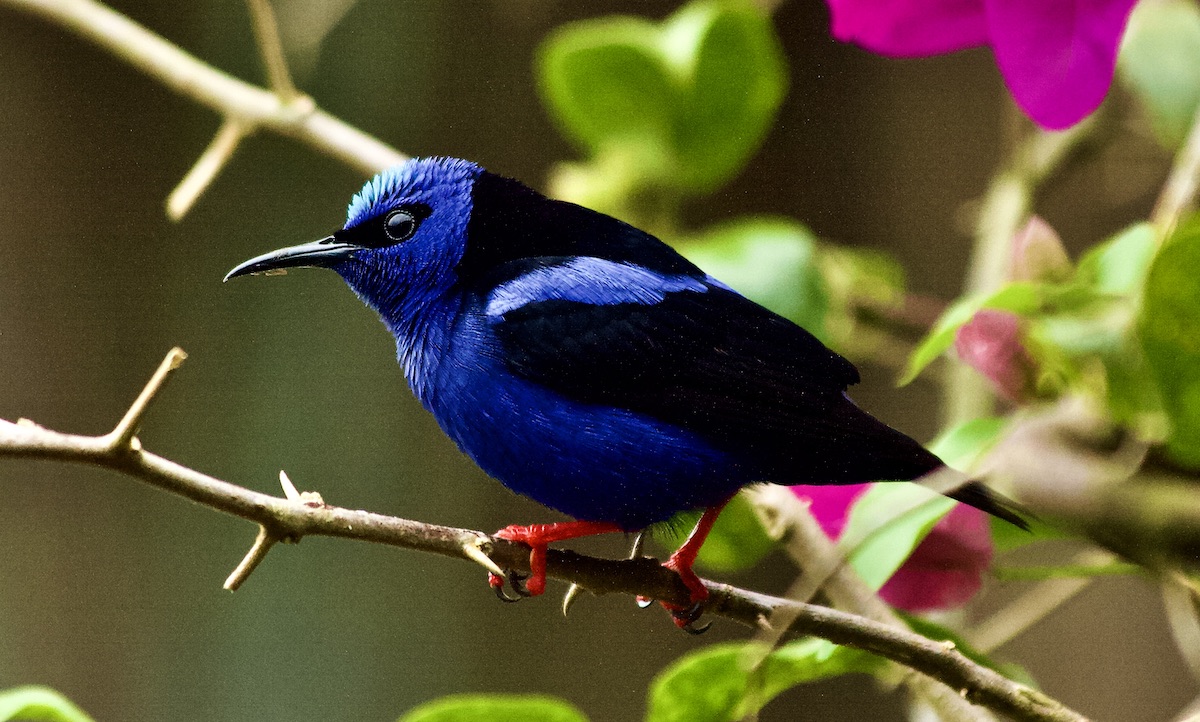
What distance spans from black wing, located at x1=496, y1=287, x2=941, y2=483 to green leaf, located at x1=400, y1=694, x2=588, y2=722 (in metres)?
0.14

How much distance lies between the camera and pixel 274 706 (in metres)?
0.87

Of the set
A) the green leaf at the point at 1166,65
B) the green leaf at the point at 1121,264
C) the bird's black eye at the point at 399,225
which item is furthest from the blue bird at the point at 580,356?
the green leaf at the point at 1166,65

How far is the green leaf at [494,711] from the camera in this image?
1.78 ft

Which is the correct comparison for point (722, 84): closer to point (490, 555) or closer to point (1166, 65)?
point (1166, 65)

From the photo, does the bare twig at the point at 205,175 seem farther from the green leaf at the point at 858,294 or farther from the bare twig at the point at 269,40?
the green leaf at the point at 858,294

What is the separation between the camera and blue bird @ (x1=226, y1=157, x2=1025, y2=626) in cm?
52

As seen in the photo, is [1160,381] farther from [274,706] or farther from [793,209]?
[274,706]

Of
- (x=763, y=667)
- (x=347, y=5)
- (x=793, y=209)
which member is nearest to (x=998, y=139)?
(x=793, y=209)

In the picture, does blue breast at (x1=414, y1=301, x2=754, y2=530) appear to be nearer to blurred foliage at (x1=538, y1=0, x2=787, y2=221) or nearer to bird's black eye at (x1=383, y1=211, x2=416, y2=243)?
bird's black eye at (x1=383, y1=211, x2=416, y2=243)

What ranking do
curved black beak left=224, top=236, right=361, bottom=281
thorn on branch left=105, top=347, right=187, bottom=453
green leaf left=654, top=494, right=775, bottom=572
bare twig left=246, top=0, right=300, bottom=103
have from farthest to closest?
1. green leaf left=654, top=494, right=775, bottom=572
2. bare twig left=246, top=0, right=300, bottom=103
3. curved black beak left=224, top=236, right=361, bottom=281
4. thorn on branch left=105, top=347, right=187, bottom=453

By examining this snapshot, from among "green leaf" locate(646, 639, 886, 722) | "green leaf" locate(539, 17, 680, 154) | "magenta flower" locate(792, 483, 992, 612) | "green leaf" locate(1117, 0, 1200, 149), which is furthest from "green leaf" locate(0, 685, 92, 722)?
"green leaf" locate(1117, 0, 1200, 149)

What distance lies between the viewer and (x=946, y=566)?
600mm

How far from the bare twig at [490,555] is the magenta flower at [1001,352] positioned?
0.22 metres

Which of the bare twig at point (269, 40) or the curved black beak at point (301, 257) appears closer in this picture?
the curved black beak at point (301, 257)
